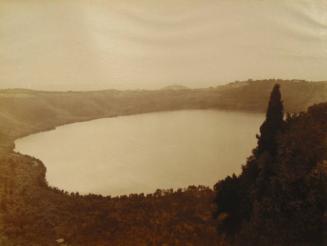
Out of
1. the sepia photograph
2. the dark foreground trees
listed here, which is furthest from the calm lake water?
the dark foreground trees

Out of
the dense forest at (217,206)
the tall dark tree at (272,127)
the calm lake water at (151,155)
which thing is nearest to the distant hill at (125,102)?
the calm lake water at (151,155)

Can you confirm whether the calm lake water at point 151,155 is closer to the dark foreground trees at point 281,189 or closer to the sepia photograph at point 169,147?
the sepia photograph at point 169,147

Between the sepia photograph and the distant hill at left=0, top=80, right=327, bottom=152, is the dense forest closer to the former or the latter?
the sepia photograph

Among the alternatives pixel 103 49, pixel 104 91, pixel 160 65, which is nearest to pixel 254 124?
pixel 160 65

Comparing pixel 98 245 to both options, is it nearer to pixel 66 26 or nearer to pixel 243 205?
pixel 243 205

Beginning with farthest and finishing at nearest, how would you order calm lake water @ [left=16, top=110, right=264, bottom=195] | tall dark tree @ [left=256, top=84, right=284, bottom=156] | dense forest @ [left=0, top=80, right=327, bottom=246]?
calm lake water @ [left=16, top=110, right=264, bottom=195], tall dark tree @ [left=256, top=84, right=284, bottom=156], dense forest @ [left=0, top=80, right=327, bottom=246]

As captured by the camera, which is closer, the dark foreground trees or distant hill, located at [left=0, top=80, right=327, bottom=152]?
the dark foreground trees
